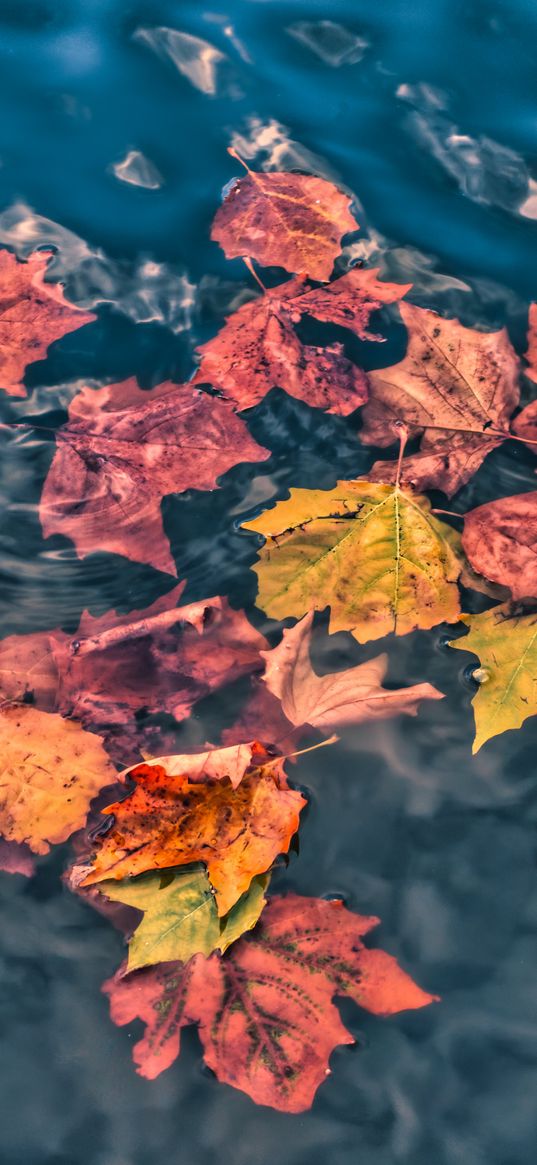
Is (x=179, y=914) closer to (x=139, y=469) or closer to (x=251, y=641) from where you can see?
(x=251, y=641)

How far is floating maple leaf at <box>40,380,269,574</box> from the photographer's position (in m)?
2.81

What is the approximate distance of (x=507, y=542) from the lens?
103 inches

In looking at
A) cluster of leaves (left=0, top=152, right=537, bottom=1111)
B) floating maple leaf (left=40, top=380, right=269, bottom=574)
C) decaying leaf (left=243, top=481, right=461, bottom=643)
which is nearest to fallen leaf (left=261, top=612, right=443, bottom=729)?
cluster of leaves (left=0, top=152, right=537, bottom=1111)

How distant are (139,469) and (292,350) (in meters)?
0.68

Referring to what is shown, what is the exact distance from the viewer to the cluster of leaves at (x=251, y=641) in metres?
2.14

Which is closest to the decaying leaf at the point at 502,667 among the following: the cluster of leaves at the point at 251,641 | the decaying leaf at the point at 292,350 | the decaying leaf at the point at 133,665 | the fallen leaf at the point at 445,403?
the cluster of leaves at the point at 251,641

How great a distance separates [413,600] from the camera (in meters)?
2.53

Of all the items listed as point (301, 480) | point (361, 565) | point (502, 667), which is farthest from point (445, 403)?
point (502, 667)

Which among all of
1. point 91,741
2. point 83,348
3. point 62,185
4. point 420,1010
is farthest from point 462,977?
point 62,185

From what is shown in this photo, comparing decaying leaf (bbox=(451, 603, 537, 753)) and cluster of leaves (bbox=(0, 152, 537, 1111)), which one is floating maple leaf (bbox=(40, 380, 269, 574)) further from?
decaying leaf (bbox=(451, 603, 537, 753))

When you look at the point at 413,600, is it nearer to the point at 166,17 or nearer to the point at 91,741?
the point at 91,741

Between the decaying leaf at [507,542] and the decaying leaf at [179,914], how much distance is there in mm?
1088

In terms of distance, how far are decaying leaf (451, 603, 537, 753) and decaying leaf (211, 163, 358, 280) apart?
1.51 m

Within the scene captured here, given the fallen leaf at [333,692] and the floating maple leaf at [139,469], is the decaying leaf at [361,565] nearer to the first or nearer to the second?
the fallen leaf at [333,692]
